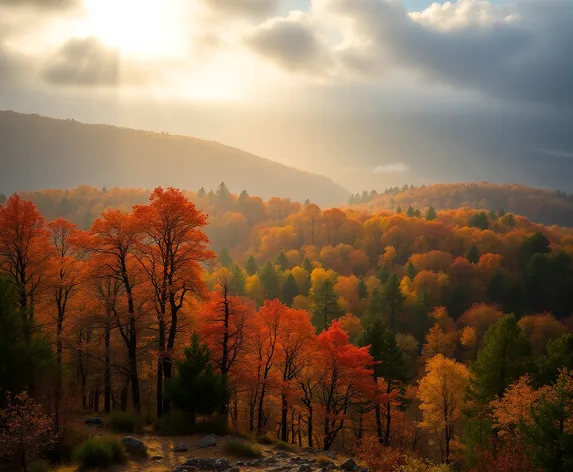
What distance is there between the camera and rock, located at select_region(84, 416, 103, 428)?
885 inches

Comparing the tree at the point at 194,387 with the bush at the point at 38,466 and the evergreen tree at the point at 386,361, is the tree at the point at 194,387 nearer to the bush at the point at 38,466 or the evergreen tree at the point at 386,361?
the bush at the point at 38,466

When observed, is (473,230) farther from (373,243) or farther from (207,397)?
(207,397)

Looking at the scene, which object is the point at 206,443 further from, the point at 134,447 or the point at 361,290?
the point at 361,290

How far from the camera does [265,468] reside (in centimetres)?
1820

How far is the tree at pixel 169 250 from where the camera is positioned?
23.4m

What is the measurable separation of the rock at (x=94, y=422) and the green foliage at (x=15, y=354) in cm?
567

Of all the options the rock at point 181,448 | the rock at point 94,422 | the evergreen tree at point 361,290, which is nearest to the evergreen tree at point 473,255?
the evergreen tree at point 361,290

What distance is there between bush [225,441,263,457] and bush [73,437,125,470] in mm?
5090

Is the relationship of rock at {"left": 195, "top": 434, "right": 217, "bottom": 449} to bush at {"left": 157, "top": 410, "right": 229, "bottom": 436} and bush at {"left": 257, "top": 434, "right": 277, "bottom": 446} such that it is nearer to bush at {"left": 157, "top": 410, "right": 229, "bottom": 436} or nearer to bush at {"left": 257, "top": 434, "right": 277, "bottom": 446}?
bush at {"left": 157, "top": 410, "right": 229, "bottom": 436}

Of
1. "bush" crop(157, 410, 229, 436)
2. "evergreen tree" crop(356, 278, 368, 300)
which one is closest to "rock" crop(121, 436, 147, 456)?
"bush" crop(157, 410, 229, 436)

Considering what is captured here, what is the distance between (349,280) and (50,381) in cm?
7258

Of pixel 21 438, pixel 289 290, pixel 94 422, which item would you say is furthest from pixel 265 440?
pixel 289 290

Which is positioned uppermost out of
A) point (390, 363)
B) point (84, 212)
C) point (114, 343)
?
point (84, 212)

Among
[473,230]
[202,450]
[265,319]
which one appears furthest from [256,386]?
[473,230]
